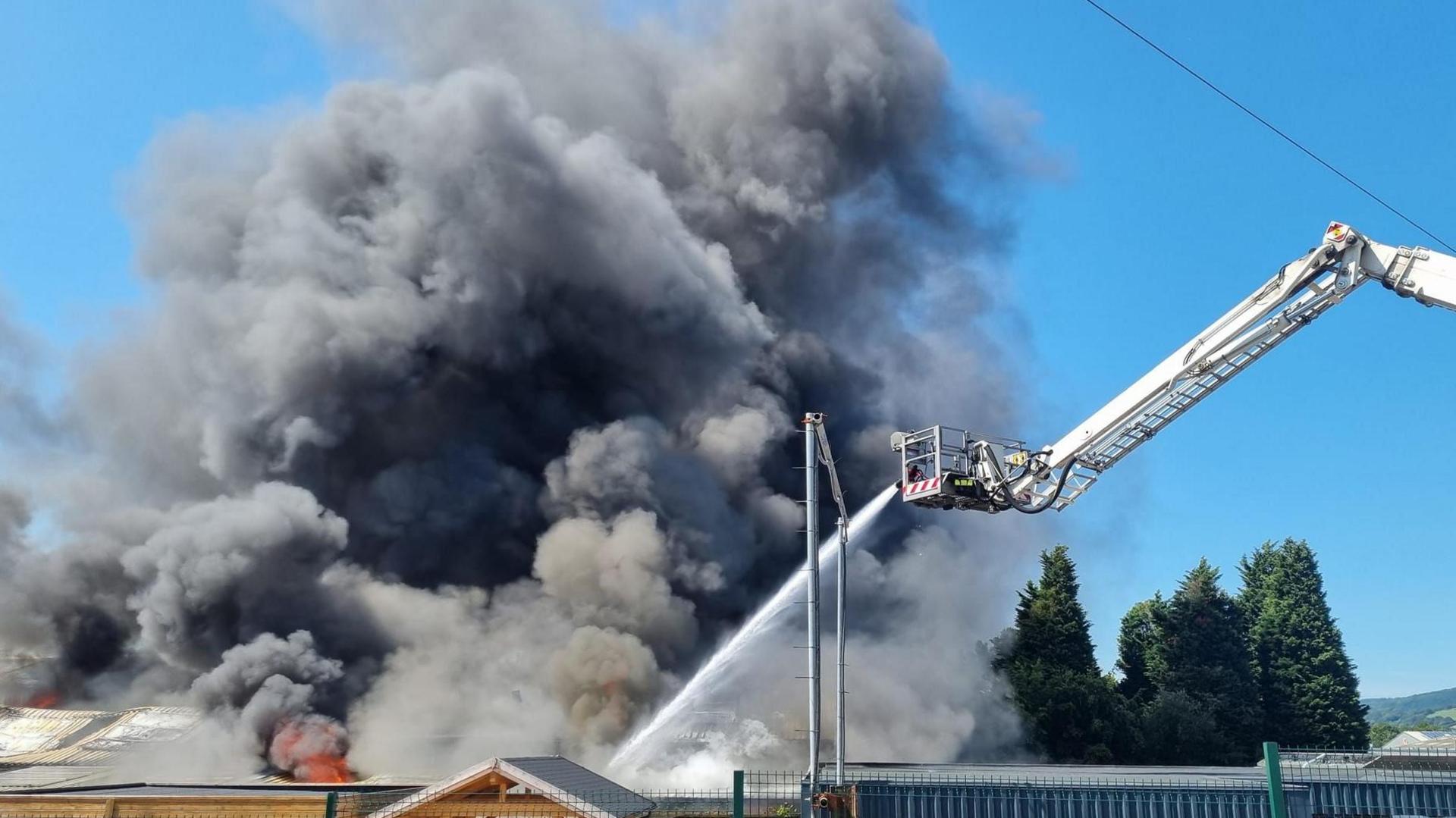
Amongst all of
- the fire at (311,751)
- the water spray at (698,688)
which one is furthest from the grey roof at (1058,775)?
the fire at (311,751)

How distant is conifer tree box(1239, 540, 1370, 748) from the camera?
55.5 m

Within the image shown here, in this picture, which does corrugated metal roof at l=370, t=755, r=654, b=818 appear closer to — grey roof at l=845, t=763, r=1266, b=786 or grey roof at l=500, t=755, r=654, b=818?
grey roof at l=500, t=755, r=654, b=818

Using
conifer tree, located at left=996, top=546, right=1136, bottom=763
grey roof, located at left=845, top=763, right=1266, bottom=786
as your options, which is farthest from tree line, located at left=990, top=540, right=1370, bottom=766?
grey roof, located at left=845, top=763, right=1266, bottom=786

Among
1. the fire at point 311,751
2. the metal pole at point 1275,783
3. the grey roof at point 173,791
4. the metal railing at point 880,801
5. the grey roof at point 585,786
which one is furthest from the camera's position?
the fire at point 311,751

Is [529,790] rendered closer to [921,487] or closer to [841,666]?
[841,666]

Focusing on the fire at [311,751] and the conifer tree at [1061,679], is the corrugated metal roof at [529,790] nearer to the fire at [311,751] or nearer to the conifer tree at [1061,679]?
the fire at [311,751]

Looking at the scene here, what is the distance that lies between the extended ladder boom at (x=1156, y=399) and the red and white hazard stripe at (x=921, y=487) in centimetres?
2

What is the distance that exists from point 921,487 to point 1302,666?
4644 cm

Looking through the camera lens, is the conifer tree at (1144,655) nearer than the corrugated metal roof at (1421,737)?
No

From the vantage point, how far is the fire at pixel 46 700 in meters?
50.1

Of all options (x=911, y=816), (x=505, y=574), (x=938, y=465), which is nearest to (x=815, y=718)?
(x=911, y=816)

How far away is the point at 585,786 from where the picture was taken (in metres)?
16.6

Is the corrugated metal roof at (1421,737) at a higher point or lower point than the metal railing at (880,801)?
higher

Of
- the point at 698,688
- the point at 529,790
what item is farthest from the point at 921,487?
the point at 698,688
